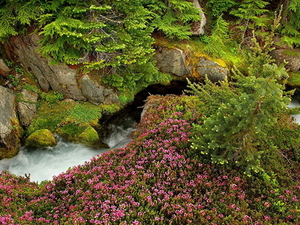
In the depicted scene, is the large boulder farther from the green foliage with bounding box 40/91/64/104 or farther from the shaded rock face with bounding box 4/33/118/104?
the green foliage with bounding box 40/91/64/104

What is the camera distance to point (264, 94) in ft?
18.1

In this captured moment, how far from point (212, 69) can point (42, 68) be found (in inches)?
383

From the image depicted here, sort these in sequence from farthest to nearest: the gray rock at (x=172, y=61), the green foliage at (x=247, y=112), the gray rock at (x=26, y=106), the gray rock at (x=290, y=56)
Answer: the gray rock at (x=290, y=56) < the gray rock at (x=172, y=61) < the gray rock at (x=26, y=106) < the green foliage at (x=247, y=112)

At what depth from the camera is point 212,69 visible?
15.2 meters

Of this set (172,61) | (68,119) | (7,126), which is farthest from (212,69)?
(7,126)

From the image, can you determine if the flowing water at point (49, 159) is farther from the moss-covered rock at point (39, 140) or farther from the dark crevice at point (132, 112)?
the dark crevice at point (132, 112)

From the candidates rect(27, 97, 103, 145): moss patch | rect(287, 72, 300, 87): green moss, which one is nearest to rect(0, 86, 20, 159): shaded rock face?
rect(27, 97, 103, 145): moss patch

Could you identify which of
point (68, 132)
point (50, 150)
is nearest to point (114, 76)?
point (68, 132)

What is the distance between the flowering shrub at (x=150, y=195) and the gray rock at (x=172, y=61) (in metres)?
7.86

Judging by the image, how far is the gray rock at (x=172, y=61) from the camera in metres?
14.9

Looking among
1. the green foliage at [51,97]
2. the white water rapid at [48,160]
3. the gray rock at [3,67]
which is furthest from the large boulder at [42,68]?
the white water rapid at [48,160]

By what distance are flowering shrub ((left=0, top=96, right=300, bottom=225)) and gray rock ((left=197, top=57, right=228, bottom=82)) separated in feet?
26.7

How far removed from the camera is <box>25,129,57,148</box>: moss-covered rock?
10.8 metres

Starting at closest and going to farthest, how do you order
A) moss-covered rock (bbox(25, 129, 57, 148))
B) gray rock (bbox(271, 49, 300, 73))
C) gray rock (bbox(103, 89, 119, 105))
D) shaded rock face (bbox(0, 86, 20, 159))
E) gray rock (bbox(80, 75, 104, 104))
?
1. shaded rock face (bbox(0, 86, 20, 159))
2. moss-covered rock (bbox(25, 129, 57, 148))
3. gray rock (bbox(80, 75, 104, 104))
4. gray rock (bbox(103, 89, 119, 105))
5. gray rock (bbox(271, 49, 300, 73))
